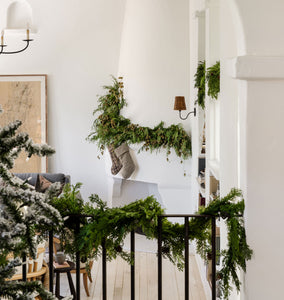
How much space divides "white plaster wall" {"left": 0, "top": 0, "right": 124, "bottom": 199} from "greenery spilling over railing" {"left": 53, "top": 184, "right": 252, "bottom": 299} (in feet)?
20.2

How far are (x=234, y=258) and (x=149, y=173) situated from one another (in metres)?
5.06

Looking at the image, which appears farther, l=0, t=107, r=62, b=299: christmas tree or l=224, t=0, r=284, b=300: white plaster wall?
l=224, t=0, r=284, b=300: white plaster wall

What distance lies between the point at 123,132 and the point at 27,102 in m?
2.04

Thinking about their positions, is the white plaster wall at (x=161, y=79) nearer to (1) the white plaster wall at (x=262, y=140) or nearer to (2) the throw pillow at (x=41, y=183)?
(2) the throw pillow at (x=41, y=183)

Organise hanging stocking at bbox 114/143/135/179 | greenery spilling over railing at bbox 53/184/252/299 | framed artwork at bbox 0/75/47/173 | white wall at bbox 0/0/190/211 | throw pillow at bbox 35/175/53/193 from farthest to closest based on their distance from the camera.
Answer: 1. framed artwork at bbox 0/75/47/173
2. throw pillow at bbox 35/175/53/193
3. hanging stocking at bbox 114/143/135/179
4. white wall at bbox 0/0/190/211
5. greenery spilling over railing at bbox 53/184/252/299

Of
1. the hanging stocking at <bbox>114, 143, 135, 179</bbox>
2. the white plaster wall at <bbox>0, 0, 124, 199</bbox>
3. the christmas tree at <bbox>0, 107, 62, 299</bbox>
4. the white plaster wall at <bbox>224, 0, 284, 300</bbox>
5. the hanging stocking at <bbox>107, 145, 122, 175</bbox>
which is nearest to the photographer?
the christmas tree at <bbox>0, 107, 62, 299</bbox>

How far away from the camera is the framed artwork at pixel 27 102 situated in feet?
30.5

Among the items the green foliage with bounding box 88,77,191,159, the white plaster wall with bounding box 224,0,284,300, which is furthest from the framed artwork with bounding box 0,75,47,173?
the white plaster wall with bounding box 224,0,284,300

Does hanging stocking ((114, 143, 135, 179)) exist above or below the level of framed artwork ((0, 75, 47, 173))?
below

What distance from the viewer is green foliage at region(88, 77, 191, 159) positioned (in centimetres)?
779

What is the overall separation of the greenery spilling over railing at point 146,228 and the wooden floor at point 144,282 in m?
3.12

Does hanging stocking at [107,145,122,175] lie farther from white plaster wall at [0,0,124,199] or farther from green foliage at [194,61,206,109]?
green foliage at [194,61,206,109]

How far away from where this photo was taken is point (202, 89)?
249 inches

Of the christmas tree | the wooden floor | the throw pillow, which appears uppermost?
the christmas tree
